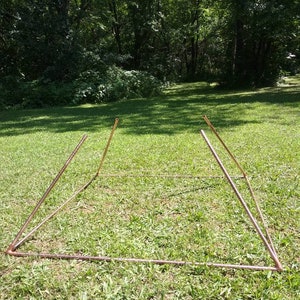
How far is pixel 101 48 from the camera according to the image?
16.3 metres

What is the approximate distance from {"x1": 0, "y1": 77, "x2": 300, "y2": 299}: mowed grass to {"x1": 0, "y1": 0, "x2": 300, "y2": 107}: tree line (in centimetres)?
585

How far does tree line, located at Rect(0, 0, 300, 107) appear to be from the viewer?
12602 mm

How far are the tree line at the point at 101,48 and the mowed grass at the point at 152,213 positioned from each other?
5.85 m

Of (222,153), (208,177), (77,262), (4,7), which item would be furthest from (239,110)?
(4,7)

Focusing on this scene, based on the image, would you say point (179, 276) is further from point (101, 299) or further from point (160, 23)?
point (160, 23)

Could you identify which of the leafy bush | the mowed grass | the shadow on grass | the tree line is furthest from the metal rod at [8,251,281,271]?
the tree line

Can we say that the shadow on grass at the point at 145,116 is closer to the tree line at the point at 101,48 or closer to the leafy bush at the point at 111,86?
the leafy bush at the point at 111,86

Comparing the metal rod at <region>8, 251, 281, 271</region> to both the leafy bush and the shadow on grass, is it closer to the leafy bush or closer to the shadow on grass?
the shadow on grass

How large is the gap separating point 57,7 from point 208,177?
42.7 feet

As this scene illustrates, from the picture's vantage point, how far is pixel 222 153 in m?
5.48

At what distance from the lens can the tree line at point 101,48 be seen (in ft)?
41.3

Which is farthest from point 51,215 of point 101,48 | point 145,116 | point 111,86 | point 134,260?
point 101,48

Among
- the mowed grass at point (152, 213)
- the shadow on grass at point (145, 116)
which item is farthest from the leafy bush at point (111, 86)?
the mowed grass at point (152, 213)

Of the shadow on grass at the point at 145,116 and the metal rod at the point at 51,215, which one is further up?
the metal rod at the point at 51,215
